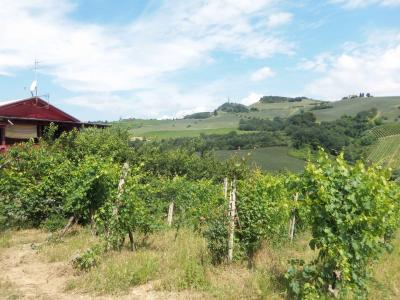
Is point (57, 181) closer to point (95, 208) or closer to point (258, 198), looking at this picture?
point (95, 208)

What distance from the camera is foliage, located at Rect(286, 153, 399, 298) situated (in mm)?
6297

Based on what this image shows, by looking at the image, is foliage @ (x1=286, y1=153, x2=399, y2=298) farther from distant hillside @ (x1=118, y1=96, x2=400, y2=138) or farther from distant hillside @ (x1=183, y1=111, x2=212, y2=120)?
distant hillside @ (x1=183, y1=111, x2=212, y2=120)

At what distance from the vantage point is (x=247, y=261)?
862 centimetres

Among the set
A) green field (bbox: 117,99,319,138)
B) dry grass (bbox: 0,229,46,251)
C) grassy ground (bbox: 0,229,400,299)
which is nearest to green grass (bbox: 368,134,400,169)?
green field (bbox: 117,99,319,138)

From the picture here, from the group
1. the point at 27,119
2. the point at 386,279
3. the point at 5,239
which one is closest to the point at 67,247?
the point at 5,239

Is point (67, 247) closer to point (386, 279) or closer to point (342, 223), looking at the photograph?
point (342, 223)

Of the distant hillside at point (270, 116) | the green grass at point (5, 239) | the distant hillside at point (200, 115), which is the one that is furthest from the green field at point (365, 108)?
the green grass at point (5, 239)

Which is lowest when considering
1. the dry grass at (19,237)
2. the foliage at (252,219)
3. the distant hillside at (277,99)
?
the dry grass at (19,237)

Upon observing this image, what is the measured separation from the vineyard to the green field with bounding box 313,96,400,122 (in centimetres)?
8189

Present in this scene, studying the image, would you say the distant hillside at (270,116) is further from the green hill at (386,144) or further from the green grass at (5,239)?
the green grass at (5,239)

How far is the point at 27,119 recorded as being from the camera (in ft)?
83.9

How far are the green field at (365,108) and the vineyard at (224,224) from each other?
3224 inches

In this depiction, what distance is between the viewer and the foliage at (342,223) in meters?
6.30

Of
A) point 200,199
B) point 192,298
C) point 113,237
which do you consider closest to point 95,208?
point 113,237
